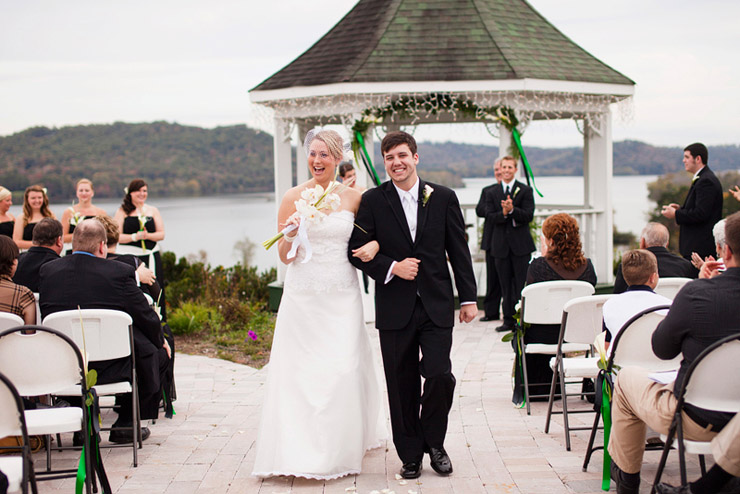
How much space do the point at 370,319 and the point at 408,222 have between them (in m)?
6.12

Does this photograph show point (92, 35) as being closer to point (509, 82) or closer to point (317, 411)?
point (509, 82)

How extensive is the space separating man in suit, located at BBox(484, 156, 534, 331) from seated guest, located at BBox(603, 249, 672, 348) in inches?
196

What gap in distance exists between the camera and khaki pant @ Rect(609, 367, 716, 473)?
3607 mm

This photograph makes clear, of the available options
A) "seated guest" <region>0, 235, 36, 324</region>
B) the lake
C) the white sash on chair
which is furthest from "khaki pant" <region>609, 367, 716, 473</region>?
the lake

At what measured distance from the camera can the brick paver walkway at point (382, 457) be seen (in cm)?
453

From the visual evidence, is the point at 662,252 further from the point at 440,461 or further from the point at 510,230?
the point at 510,230

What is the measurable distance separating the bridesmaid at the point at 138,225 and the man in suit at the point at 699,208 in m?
5.58

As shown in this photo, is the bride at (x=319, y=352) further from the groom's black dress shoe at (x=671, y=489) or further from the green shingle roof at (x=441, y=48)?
the green shingle roof at (x=441, y=48)

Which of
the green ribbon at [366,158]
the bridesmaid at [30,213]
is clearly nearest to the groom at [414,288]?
the bridesmaid at [30,213]

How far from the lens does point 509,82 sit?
1064 centimetres

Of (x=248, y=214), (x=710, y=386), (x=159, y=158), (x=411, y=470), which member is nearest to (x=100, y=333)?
(x=411, y=470)

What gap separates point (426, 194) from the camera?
4570 millimetres

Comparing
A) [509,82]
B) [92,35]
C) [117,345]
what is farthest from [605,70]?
[92,35]

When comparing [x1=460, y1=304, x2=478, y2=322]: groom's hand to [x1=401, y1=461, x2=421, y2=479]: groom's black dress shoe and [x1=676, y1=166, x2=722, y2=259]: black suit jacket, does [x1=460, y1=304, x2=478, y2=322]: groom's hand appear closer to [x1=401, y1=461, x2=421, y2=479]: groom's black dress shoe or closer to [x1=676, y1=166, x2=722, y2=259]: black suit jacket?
[x1=401, y1=461, x2=421, y2=479]: groom's black dress shoe
